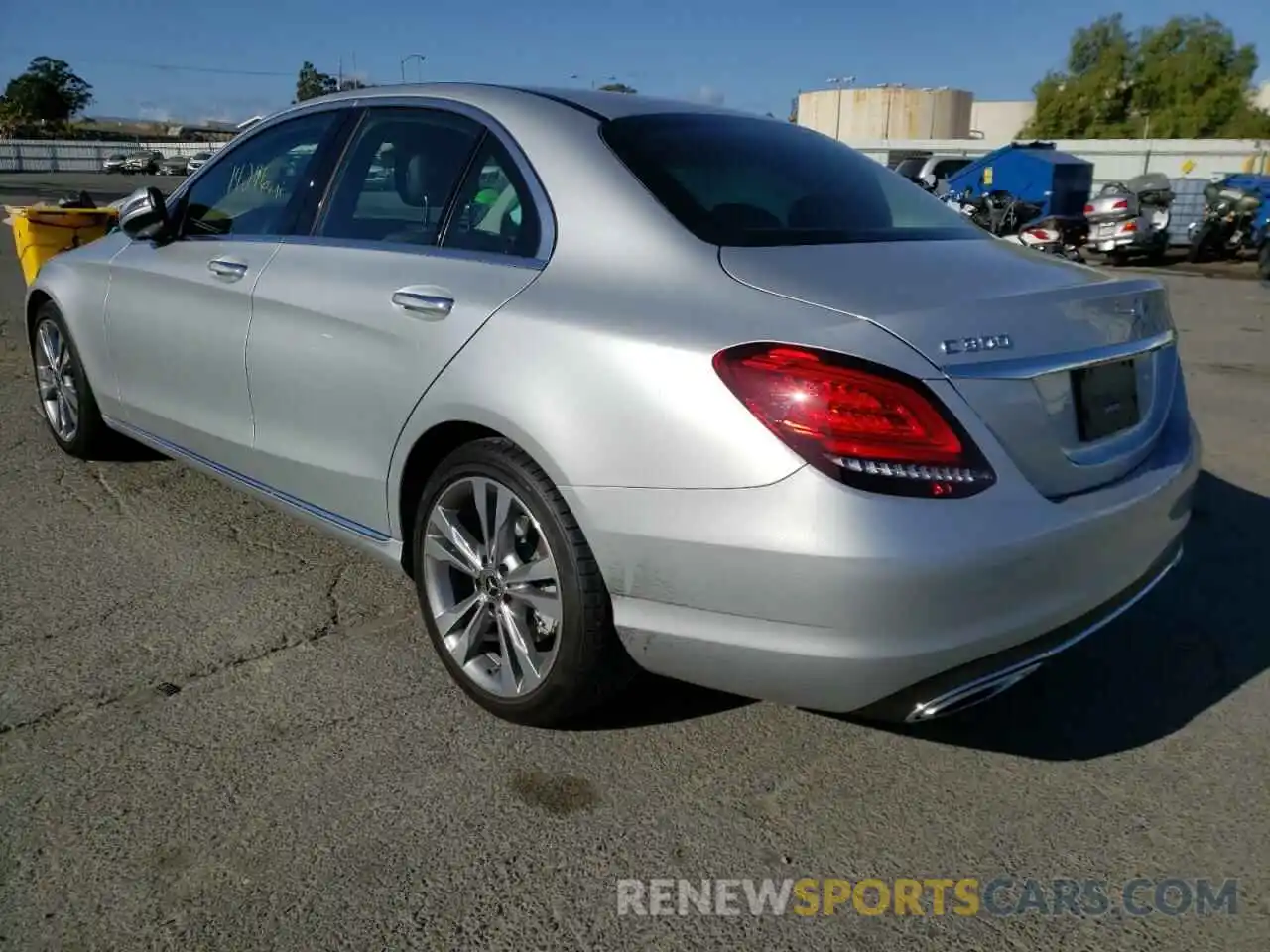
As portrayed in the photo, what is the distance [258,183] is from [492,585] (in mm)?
1954

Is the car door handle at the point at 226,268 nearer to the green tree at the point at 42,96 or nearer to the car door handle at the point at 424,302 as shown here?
the car door handle at the point at 424,302

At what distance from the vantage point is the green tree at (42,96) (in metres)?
91.6

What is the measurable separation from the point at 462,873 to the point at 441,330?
1.33 meters

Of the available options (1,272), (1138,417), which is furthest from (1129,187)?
(1138,417)

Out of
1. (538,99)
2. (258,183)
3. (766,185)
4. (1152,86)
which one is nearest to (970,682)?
(766,185)

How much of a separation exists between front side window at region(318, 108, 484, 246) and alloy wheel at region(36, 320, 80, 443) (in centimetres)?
207

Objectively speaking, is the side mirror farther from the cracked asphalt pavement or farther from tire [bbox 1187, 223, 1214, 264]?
tire [bbox 1187, 223, 1214, 264]

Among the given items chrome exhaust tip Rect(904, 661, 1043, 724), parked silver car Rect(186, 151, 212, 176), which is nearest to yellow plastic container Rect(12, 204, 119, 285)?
parked silver car Rect(186, 151, 212, 176)

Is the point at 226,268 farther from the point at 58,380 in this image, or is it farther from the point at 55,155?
the point at 55,155

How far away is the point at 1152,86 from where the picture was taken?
6894 centimetres

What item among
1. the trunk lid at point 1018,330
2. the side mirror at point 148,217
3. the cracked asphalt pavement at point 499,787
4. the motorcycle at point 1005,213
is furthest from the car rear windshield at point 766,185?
the motorcycle at point 1005,213

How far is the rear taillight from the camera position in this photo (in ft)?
7.04

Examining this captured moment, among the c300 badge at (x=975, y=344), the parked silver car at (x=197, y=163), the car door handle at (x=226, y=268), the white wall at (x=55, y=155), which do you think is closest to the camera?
the c300 badge at (x=975, y=344)

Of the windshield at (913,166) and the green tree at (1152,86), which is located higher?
the green tree at (1152,86)
